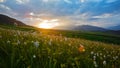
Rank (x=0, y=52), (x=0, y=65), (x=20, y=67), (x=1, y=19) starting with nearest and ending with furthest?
(x=0, y=65) → (x=20, y=67) → (x=0, y=52) → (x=1, y=19)

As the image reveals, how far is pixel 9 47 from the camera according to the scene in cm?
441

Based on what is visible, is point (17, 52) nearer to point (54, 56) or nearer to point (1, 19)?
point (54, 56)

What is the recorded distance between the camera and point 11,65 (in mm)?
2963

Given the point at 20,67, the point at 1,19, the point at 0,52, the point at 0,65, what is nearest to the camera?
the point at 0,65

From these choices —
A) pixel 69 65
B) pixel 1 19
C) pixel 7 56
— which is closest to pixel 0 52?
pixel 7 56

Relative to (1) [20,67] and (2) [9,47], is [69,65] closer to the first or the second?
(1) [20,67]

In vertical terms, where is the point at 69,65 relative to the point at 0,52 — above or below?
below

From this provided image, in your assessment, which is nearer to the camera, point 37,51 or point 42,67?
point 42,67

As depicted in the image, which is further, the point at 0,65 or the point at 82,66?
the point at 82,66

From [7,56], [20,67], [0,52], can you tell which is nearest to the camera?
[20,67]

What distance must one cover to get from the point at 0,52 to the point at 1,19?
184 m

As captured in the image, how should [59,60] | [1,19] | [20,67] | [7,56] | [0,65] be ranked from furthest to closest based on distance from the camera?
1. [1,19]
2. [59,60]
3. [7,56]
4. [20,67]
5. [0,65]

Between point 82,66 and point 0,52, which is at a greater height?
point 0,52

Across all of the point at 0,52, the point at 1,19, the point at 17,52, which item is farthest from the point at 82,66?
the point at 1,19
